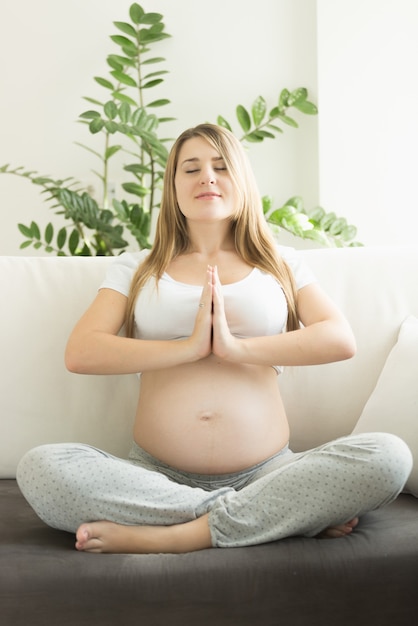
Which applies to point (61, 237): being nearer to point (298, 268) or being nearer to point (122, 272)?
point (122, 272)

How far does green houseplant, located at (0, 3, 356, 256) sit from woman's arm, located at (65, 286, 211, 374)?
1236 mm

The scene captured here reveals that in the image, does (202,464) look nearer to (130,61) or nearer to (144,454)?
(144,454)

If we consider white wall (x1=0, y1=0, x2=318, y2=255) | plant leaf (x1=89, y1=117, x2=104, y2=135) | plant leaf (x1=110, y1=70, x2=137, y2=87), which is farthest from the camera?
white wall (x1=0, y1=0, x2=318, y2=255)

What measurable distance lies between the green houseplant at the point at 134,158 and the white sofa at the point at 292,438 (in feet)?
3.26

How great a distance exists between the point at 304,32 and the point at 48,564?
245 cm

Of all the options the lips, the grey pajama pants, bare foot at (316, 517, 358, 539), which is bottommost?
bare foot at (316, 517, 358, 539)

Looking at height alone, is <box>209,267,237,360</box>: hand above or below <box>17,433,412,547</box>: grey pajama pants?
above

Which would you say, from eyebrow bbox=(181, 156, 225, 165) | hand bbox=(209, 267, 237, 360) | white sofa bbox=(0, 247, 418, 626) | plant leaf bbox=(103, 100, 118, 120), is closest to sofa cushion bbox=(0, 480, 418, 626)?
white sofa bbox=(0, 247, 418, 626)

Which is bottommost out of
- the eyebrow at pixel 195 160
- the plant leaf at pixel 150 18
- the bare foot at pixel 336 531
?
the bare foot at pixel 336 531

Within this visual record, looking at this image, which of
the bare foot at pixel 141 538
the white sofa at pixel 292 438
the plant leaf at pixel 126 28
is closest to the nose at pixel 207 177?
the white sofa at pixel 292 438

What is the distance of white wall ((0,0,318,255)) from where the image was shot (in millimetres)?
3188

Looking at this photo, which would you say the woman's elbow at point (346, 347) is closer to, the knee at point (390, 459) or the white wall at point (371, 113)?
the knee at point (390, 459)

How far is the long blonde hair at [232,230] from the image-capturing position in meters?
1.83

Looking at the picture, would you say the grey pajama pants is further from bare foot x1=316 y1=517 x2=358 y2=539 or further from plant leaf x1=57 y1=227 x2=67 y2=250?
plant leaf x1=57 y1=227 x2=67 y2=250
